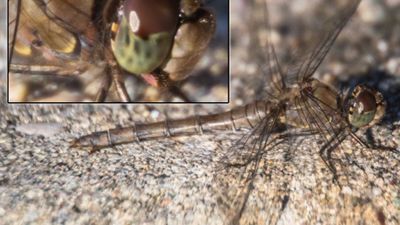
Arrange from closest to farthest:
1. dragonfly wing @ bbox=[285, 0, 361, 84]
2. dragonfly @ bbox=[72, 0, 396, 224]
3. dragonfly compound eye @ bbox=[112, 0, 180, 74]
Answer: dragonfly compound eye @ bbox=[112, 0, 180, 74], dragonfly @ bbox=[72, 0, 396, 224], dragonfly wing @ bbox=[285, 0, 361, 84]

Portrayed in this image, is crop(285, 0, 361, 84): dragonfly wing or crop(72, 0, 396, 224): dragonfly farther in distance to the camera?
crop(285, 0, 361, 84): dragonfly wing

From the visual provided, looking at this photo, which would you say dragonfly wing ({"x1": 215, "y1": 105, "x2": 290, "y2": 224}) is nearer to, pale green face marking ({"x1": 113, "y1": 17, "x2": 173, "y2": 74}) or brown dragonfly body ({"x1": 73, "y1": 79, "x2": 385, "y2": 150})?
brown dragonfly body ({"x1": 73, "y1": 79, "x2": 385, "y2": 150})

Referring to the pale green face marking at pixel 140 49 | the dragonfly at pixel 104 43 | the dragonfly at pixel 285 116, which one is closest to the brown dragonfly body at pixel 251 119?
the dragonfly at pixel 285 116

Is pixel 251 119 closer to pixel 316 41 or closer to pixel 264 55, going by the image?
pixel 264 55

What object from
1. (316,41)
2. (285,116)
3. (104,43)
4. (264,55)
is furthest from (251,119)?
(104,43)

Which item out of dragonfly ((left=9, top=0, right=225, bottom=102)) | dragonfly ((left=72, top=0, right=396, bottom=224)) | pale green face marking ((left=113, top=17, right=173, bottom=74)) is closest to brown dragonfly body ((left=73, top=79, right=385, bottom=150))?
dragonfly ((left=72, top=0, right=396, bottom=224))

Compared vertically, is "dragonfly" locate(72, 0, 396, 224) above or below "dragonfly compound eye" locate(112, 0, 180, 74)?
below

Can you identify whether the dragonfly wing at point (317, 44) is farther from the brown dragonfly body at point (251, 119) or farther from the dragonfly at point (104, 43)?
the dragonfly at point (104, 43)

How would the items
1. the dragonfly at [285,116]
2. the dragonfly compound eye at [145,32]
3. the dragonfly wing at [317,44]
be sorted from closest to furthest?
the dragonfly compound eye at [145,32] → the dragonfly at [285,116] → the dragonfly wing at [317,44]
